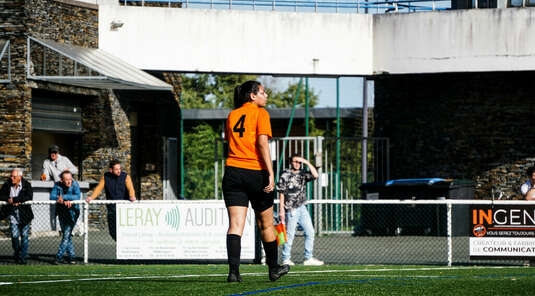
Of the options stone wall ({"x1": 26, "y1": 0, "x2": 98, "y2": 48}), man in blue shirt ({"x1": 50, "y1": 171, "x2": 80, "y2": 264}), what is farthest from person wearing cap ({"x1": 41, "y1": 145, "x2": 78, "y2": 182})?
stone wall ({"x1": 26, "y1": 0, "x2": 98, "y2": 48})

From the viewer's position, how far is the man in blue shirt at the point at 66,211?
14.2 m

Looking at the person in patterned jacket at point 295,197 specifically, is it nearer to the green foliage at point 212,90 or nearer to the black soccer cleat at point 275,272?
the black soccer cleat at point 275,272

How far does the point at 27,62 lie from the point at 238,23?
5.65 metres

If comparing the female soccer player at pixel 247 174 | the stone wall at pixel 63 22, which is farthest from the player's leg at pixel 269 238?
the stone wall at pixel 63 22

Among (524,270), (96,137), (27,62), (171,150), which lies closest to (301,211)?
(524,270)

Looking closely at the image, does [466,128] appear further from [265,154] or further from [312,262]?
[265,154]

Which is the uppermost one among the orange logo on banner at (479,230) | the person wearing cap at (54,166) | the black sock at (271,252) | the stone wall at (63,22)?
the stone wall at (63,22)

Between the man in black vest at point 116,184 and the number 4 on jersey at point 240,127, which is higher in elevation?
the number 4 on jersey at point 240,127

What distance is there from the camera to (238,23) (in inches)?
894

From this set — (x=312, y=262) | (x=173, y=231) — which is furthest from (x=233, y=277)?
(x=173, y=231)

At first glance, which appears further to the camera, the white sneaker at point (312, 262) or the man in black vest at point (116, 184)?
the man in black vest at point (116, 184)

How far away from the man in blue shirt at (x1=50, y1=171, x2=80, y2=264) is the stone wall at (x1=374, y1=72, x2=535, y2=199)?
11.4m

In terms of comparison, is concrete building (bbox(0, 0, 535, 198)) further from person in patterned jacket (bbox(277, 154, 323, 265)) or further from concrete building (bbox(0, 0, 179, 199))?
person in patterned jacket (bbox(277, 154, 323, 265))

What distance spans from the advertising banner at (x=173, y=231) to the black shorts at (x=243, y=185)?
231 inches
